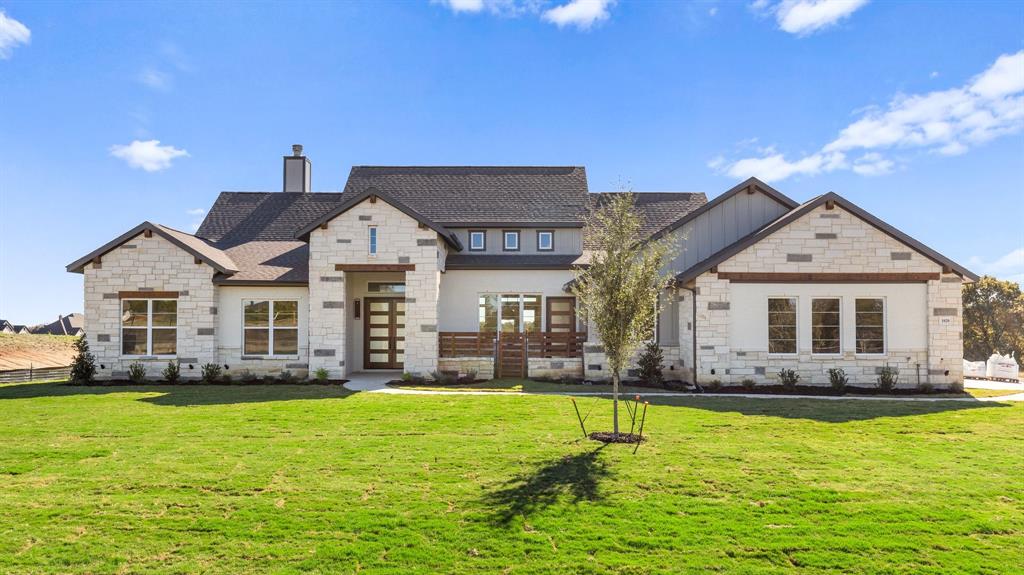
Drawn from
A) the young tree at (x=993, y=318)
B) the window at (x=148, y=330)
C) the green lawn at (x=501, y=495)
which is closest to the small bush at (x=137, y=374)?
the window at (x=148, y=330)

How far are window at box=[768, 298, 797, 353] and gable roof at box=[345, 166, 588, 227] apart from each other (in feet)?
25.6

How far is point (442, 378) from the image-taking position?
1869 centimetres

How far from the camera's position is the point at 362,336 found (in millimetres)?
22000

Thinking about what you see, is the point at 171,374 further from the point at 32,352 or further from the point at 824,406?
the point at 32,352

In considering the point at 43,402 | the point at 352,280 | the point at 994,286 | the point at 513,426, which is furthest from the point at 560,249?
the point at 994,286

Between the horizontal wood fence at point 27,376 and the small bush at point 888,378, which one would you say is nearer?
the small bush at point 888,378

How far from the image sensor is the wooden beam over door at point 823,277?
696 inches

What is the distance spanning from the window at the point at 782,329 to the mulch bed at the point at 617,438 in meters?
9.21

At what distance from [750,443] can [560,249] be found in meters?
13.5

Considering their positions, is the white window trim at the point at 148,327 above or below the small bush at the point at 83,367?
above

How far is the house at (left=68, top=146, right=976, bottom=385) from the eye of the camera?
58.0 feet

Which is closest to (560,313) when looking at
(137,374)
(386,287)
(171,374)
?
(386,287)

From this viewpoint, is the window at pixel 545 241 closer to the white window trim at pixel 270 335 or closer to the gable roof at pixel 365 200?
the gable roof at pixel 365 200

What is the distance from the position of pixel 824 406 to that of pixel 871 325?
16.6 feet
